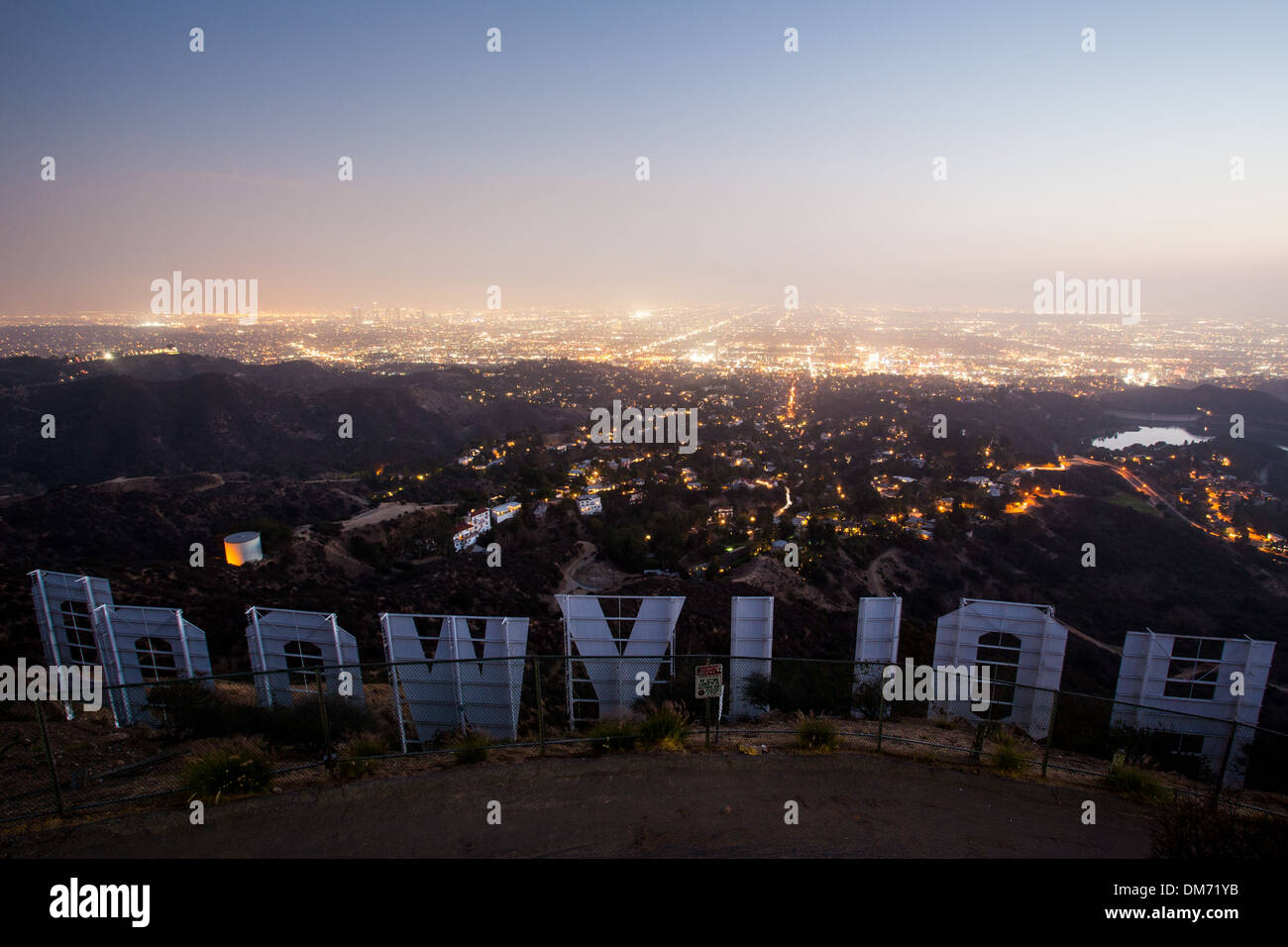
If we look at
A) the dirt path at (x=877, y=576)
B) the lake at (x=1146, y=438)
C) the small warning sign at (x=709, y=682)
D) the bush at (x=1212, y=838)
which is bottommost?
the dirt path at (x=877, y=576)

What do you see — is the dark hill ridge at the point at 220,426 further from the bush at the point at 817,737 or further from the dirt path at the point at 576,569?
the bush at the point at 817,737

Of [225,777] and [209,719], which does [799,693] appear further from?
[209,719]

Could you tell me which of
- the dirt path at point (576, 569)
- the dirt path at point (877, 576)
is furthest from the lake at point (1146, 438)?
the dirt path at point (576, 569)

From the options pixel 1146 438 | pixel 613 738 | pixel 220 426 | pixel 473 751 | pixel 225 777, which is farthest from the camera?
pixel 1146 438

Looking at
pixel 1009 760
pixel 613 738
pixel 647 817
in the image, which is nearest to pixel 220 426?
pixel 613 738

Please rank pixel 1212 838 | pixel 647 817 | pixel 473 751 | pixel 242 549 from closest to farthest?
1. pixel 1212 838
2. pixel 647 817
3. pixel 473 751
4. pixel 242 549

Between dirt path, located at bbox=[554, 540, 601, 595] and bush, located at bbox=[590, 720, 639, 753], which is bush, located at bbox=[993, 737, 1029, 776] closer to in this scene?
bush, located at bbox=[590, 720, 639, 753]

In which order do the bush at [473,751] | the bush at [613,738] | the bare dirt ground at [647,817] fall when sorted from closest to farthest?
the bare dirt ground at [647,817] → the bush at [473,751] → the bush at [613,738]
